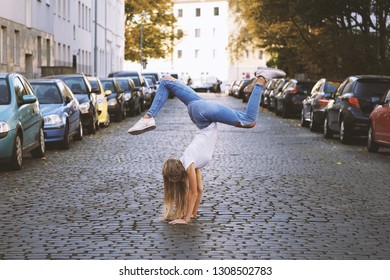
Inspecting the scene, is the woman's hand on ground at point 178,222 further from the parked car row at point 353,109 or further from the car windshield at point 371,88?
the car windshield at point 371,88

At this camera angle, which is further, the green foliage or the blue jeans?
the green foliage

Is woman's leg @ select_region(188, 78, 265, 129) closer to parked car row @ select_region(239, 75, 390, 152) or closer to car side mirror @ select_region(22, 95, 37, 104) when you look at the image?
car side mirror @ select_region(22, 95, 37, 104)

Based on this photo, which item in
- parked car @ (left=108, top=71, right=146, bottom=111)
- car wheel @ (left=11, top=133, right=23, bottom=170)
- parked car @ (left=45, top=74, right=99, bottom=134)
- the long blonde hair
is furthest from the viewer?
parked car @ (left=108, top=71, right=146, bottom=111)

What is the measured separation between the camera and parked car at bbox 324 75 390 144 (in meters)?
22.7

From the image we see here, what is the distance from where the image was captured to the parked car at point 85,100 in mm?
25812

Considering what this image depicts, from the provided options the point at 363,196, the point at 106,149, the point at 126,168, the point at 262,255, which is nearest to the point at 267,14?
the point at 106,149

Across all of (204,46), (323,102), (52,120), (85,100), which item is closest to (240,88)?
(323,102)

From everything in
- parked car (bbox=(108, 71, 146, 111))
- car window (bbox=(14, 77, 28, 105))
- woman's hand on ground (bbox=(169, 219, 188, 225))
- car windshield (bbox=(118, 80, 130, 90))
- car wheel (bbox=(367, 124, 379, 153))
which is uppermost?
car window (bbox=(14, 77, 28, 105))

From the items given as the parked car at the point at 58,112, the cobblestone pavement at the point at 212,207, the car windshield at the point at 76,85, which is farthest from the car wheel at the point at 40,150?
the car windshield at the point at 76,85

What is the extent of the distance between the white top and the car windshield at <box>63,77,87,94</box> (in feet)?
56.6

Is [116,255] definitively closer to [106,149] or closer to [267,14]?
[106,149]

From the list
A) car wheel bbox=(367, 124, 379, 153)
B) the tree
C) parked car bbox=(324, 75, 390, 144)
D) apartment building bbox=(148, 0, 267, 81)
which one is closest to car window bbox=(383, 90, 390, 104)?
car wheel bbox=(367, 124, 379, 153)

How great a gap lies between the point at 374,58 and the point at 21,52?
1497 cm

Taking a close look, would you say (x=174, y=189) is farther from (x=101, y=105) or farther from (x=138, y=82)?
(x=138, y=82)
